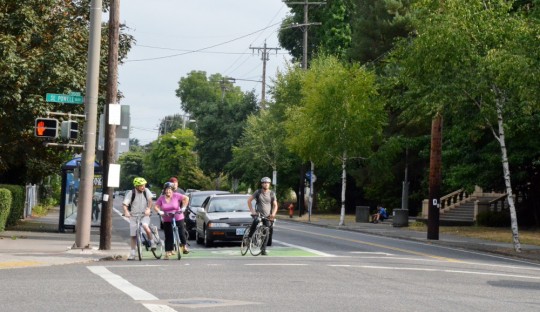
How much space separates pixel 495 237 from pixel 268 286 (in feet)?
88.0

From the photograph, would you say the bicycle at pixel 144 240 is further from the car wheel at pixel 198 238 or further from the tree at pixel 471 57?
the tree at pixel 471 57

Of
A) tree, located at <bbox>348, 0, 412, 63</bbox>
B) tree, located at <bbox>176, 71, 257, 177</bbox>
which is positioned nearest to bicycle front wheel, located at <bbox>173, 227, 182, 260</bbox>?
tree, located at <bbox>348, 0, 412, 63</bbox>

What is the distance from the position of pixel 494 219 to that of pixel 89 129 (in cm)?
3196

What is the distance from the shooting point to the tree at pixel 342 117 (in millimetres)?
52969

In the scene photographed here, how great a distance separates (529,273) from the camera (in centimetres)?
2294

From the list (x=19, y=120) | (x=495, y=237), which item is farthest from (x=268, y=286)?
(x=495, y=237)

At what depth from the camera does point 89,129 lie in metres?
25.1

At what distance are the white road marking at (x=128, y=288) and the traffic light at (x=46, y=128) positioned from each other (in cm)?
552

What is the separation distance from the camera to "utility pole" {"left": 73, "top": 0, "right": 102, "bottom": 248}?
2494cm

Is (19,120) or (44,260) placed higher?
(19,120)

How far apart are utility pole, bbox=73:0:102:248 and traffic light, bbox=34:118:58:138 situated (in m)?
0.76

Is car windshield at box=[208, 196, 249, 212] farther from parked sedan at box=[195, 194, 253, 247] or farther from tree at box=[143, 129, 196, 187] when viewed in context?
tree at box=[143, 129, 196, 187]

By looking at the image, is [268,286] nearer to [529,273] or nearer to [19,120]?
[529,273]

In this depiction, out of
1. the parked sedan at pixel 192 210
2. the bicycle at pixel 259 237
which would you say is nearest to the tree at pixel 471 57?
the parked sedan at pixel 192 210
